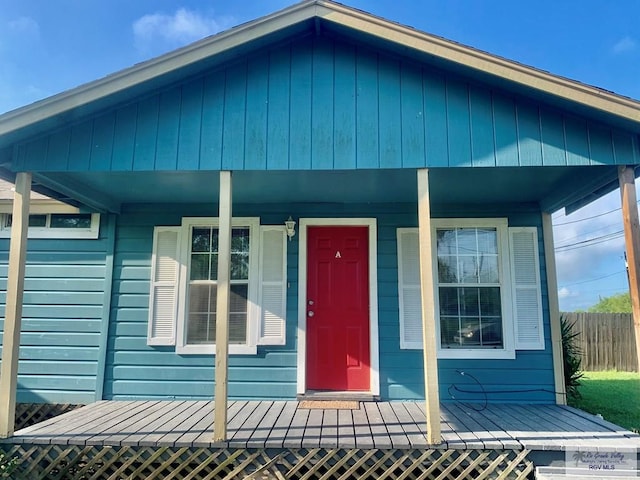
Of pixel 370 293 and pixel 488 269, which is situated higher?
pixel 488 269

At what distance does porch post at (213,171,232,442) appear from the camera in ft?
10.3

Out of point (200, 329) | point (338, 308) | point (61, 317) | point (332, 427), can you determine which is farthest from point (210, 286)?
point (332, 427)

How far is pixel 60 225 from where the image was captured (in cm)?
499

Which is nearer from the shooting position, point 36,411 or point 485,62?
point 485,62

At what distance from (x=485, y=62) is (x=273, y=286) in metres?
3.01

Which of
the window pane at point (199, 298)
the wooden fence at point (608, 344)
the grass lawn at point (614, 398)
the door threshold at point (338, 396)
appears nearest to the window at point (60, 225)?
the window pane at point (199, 298)

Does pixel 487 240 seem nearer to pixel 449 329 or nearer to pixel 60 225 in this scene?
pixel 449 329

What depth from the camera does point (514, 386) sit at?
4543mm

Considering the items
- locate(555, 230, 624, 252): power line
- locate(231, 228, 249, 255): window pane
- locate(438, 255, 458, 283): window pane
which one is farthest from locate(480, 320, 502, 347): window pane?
locate(555, 230, 624, 252): power line

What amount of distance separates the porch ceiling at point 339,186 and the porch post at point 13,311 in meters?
0.31

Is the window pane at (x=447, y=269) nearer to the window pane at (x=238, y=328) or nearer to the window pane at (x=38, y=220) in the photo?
the window pane at (x=238, y=328)

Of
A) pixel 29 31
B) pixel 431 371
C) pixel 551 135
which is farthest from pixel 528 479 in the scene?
pixel 29 31

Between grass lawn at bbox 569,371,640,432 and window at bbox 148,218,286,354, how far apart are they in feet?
12.7

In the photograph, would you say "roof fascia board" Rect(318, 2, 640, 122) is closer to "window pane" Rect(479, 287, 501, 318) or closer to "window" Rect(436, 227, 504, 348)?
"window" Rect(436, 227, 504, 348)
